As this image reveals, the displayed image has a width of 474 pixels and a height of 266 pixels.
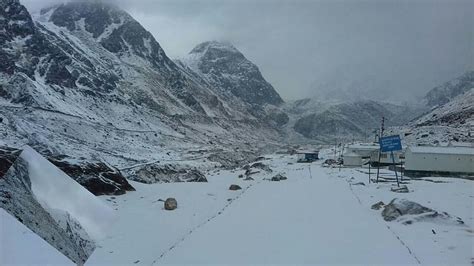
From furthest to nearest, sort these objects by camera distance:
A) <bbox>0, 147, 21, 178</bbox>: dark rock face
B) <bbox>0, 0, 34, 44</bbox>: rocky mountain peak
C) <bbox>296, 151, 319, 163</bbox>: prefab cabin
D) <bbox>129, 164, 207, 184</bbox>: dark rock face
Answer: <bbox>0, 0, 34, 44</bbox>: rocky mountain peak → <bbox>296, 151, 319, 163</bbox>: prefab cabin → <bbox>129, 164, 207, 184</bbox>: dark rock face → <bbox>0, 147, 21, 178</bbox>: dark rock face

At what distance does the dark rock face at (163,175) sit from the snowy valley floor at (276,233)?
39.2 ft

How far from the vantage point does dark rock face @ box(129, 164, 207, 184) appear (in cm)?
4584

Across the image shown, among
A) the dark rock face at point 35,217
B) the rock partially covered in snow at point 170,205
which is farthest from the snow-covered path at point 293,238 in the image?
the dark rock face at point 35,217

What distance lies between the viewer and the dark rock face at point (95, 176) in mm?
27872

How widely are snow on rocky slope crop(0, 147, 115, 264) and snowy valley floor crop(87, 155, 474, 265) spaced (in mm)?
3849

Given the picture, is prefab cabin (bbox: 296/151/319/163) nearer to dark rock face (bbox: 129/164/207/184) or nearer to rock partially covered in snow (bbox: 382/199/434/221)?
dark rock face (bbox: 129/164/207/184)

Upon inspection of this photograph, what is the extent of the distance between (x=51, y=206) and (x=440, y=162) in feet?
202

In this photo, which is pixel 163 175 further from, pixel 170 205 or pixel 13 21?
pixel 13 21

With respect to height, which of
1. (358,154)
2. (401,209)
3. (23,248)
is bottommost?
(358,154)

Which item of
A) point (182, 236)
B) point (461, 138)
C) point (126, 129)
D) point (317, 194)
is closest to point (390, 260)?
point (182, 236)

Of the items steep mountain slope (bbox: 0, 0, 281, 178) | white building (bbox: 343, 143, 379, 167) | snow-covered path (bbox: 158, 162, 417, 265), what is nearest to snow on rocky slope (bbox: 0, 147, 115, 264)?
snow-covered path (bbox: 158, 162, 417, 265)

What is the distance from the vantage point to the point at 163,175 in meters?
50.9

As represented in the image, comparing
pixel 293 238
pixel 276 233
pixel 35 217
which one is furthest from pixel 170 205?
pixel 35 217

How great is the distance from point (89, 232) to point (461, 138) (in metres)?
120
